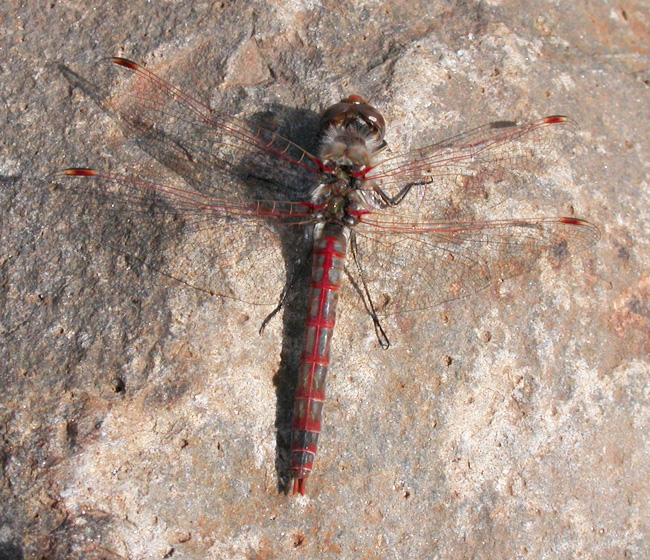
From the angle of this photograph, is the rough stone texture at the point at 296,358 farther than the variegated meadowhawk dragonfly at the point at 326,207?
No

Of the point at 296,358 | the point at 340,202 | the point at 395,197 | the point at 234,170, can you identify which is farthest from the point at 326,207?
the point at 296,358

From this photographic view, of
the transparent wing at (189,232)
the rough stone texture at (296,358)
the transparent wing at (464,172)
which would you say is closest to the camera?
the rough stone texture at (296,358)

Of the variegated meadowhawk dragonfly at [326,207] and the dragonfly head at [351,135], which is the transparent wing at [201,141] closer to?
the variegated meadowhawk dragonfly at [326,207]

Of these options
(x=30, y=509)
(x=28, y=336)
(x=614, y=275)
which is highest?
(x=614, y=275)

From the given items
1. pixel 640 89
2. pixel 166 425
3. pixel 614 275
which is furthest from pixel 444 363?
pixel 640 89

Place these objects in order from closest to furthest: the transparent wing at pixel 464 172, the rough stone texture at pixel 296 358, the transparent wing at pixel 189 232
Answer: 1. the rough stone texture at pixel 296 358
2. the transparent wing at pixel 189 232
3. the transparent wing at pixel 464 172

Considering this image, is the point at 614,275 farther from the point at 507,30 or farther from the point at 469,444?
the point at 507,30

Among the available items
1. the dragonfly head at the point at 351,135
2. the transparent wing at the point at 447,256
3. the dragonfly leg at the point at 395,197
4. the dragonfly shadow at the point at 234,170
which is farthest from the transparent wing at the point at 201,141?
the transparent wing at the point at 447,256
